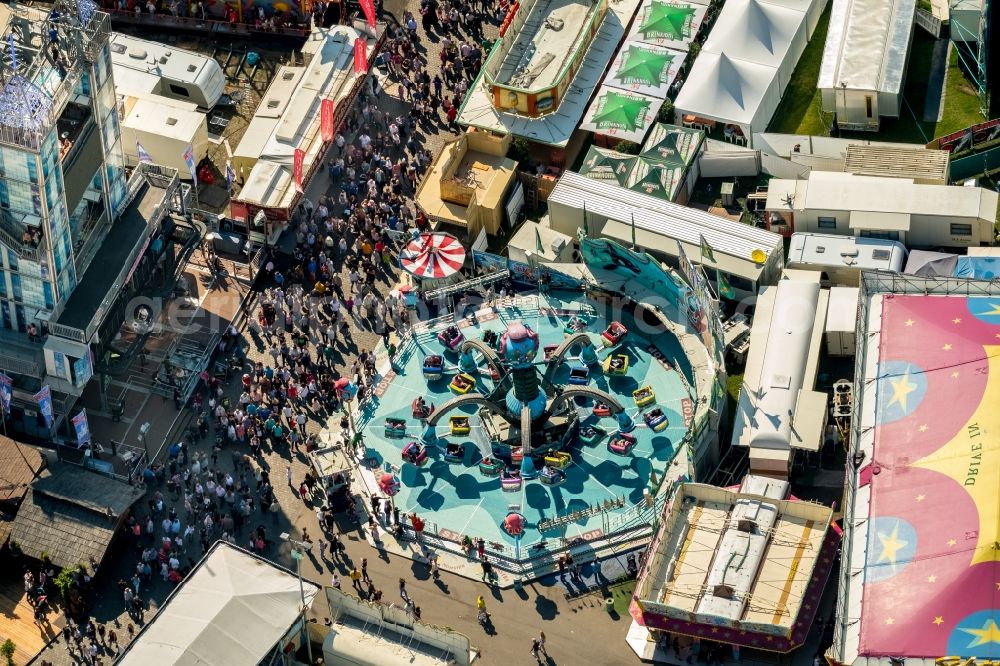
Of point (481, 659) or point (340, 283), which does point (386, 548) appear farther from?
point (340, 283)

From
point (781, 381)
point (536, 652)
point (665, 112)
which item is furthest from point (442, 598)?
point (665, 112)

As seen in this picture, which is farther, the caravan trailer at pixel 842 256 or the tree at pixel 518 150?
the tree at pixel 518 150

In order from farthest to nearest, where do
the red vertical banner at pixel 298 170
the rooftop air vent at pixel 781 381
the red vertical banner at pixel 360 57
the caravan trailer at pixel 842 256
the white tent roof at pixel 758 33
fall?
the red vertical banner at pixel 360 57 < the white tent roof at pixel 758 33 < the red vertical banner at pixel 298 170 < the caravan trailer at pixel 842 256 < the rooftop air vent at pixel 781 381

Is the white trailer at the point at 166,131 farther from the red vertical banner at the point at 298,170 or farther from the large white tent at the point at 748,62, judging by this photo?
the large white tent at the point at 748,62

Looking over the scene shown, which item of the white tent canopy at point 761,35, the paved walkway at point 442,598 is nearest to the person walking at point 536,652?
the paved walkway at point 442,598

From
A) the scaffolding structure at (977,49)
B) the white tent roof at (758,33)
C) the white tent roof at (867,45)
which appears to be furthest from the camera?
the white tent roof at (758,33)

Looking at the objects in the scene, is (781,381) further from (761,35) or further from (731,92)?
(761,35)
